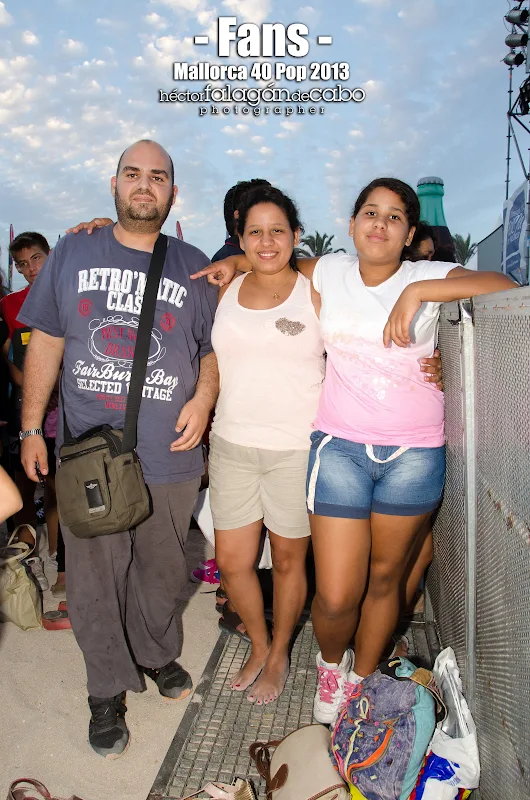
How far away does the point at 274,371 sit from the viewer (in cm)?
295

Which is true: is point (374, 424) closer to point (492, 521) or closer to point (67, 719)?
point (492, 521)

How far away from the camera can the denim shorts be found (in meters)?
2.66

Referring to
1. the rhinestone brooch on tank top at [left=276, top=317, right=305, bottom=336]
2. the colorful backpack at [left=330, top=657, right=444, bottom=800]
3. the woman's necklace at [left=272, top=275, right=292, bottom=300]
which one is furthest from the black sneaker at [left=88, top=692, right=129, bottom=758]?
the woman's necklace at [left=272, top=275, right=292, bottom=300]

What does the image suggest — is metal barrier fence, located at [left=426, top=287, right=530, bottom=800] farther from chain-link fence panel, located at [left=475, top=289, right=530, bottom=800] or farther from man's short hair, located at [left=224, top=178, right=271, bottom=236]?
man's short hair, located at [left=224, top=178, right=271, bottom=236]

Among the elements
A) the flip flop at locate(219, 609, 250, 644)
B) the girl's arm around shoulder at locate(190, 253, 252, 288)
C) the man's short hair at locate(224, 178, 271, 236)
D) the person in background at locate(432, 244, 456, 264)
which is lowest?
the flip flop at locate(219, 609, 250, 644)

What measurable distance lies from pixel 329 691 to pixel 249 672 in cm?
56

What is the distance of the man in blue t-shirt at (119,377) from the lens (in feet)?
9.70

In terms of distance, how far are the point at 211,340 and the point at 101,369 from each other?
545 mm

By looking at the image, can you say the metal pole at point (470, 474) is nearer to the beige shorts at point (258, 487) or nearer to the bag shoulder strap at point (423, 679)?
the bag shoulder strap at point (423, 679)

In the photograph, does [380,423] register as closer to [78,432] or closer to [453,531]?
[453,531]

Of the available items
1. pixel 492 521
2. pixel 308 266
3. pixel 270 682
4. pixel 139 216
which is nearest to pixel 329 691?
pixel 270 682

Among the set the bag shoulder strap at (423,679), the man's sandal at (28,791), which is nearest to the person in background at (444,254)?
the bag shoulder strap at (423,679)

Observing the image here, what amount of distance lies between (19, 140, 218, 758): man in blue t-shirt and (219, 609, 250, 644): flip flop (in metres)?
0.83

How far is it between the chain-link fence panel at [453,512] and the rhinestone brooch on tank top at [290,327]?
0.62 metres
